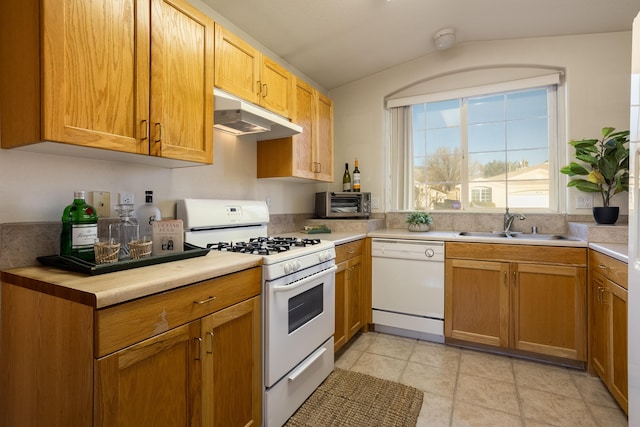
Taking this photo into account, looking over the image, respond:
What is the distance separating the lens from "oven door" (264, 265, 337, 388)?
1.51 metres

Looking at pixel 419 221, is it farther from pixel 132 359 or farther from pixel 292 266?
pixel 132 359

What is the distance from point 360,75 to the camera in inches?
132

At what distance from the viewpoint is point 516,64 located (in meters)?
2.83

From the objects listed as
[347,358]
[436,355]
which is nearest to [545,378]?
[436,355]

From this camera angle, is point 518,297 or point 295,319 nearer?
point 295,319

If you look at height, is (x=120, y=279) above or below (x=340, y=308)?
above

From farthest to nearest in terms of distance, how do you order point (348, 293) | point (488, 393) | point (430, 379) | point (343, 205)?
1. point (343, 205)
2. point (348, 293)
3. point (430, 379)
4. point (488, 393)

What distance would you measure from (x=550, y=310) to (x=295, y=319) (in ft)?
6.01

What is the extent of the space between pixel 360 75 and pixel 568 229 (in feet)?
7.86

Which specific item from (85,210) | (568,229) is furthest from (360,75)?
(85,210)

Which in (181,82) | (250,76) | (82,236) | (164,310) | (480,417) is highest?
(250,76)

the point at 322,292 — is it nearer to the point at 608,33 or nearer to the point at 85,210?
the point at 85,210

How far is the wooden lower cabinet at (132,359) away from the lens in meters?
0.90

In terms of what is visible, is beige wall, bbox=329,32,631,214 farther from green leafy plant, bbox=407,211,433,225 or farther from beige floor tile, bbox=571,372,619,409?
beige floor tile, bbox=571,372,619,409
